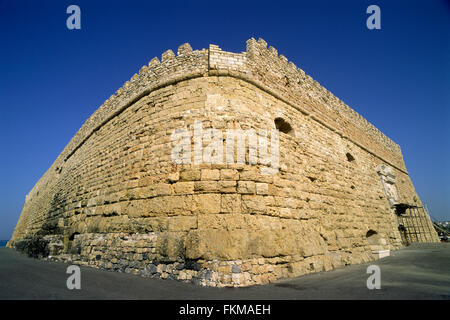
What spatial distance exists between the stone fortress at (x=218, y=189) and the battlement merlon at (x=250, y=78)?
38 millimetres

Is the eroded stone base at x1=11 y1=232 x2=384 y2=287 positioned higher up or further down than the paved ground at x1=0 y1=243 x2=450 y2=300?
higher up

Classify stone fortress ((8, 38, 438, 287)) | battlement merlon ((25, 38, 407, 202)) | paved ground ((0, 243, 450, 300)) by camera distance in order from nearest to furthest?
paved ground ((0, 243, 450, 300)), stone fortress ((8, 38, 438, 287)), battlement merlon ((25, 38, 407, 202))

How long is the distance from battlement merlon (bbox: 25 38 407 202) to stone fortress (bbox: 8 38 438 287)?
0.04 metres

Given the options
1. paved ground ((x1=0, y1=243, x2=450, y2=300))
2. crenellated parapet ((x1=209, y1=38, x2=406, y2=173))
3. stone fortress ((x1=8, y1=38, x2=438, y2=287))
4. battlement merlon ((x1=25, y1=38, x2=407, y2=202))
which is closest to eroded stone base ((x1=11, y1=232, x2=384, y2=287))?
stone fortress ((x1=8, y1=38, x2=438, y2=287))

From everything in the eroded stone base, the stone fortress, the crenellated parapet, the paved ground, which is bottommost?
the paved ground

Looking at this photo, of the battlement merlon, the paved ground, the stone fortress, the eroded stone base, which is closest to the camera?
the paved ground

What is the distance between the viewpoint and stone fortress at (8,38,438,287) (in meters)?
3.82

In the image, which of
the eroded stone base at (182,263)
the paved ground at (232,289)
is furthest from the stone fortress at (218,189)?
the paved ground at (232,289)

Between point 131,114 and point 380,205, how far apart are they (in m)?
10.1

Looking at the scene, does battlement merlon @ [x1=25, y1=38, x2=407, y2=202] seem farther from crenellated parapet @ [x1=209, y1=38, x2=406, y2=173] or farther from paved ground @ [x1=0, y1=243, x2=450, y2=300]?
paved ground @ [x1=0, y1=243, x2=450, y2=300]

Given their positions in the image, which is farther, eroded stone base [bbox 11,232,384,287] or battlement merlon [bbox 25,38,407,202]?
battlement merlon [bbox 25,38,407,202]

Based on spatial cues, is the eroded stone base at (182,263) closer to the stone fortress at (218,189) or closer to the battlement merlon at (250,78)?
the stone fortress at (218,189)

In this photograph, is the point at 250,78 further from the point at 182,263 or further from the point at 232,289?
the point at 232,289
